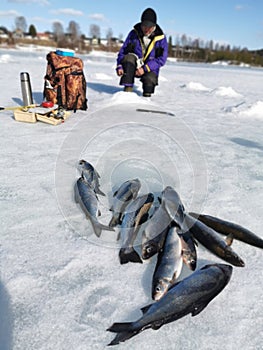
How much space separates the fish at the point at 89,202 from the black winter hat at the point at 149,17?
449 centimetres

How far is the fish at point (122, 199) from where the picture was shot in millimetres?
1982

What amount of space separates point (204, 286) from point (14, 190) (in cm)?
175

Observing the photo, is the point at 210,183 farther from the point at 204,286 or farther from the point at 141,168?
the point at 204,286

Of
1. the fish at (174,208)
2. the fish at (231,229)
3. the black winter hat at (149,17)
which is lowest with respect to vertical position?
the fish at (231,229)

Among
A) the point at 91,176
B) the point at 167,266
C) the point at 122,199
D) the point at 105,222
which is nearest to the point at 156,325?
the point at 167,266

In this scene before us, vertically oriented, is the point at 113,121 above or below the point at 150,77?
below

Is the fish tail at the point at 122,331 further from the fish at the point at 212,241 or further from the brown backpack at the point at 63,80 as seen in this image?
the brown backpack at the point at 63,80

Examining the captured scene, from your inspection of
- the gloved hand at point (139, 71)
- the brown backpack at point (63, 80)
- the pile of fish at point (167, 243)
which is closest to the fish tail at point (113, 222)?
the pile of fish at point (167, 243)

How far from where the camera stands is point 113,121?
456 cm

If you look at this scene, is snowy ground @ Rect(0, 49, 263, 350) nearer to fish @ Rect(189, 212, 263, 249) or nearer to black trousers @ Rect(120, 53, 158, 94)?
fish @ Rect(189, 212, 263, 249)

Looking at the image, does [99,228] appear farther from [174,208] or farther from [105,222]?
[174,208]

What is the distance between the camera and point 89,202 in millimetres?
2104

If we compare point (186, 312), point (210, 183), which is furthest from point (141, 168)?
point (186, 312)

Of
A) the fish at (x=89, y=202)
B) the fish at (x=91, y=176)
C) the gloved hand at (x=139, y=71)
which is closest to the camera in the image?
the fish at (x=89, y=202)
